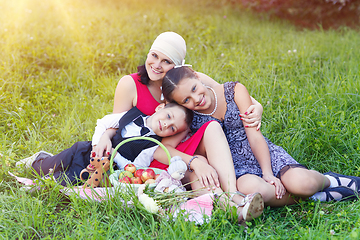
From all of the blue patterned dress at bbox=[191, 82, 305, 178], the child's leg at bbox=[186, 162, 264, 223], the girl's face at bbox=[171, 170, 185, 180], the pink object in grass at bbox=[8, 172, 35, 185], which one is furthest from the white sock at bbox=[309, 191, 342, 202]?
the pink object in grass at bbox=[8, 172, 35, 185]

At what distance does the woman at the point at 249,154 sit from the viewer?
2.16m

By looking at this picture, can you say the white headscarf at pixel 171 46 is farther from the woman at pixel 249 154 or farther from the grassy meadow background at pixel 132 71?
the grassy meadow background at pixel 132 71

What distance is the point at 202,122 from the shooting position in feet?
8.38

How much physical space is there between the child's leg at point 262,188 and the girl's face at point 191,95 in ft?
2.06

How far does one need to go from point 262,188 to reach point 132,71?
304cm

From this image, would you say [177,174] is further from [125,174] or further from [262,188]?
[262,188]

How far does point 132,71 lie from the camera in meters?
4.59

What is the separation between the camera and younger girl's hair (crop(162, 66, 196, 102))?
2.37 metres

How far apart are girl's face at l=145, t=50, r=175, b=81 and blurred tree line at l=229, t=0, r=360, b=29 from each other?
5.05 m

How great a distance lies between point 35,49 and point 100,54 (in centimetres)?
93

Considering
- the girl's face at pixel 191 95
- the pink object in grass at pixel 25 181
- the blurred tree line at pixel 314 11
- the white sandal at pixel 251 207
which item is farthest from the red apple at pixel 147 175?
the blurred tree line at pixel 314 11

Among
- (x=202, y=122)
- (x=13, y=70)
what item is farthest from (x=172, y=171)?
(x=13, y=70)

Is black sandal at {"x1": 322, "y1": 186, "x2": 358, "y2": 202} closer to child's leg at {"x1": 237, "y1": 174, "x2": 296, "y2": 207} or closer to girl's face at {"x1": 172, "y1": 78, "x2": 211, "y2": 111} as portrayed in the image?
child's leg at {"x1": 237, "y1": 174, "x2": 296, "y2": 207}

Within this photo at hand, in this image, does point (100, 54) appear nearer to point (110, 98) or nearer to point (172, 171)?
point (110, 98)
